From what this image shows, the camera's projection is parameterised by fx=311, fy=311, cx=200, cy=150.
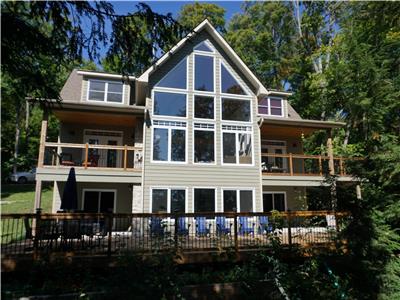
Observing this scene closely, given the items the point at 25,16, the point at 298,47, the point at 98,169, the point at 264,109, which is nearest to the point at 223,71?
the point at 264,109

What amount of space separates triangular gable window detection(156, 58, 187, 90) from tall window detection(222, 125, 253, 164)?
9.72ft

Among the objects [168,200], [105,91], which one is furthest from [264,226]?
[105,91]

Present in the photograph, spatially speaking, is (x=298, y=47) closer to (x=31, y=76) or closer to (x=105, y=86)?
(x=105, y=86)

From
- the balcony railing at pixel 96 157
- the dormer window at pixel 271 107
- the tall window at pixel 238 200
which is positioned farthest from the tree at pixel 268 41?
the tall window at pixel 238 200

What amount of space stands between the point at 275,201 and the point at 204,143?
5991mm

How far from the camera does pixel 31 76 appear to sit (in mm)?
4629

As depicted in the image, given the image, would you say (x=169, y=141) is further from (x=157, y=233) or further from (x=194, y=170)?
(x=157, y=233)

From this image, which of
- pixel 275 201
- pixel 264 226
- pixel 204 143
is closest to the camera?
pixel 264 226

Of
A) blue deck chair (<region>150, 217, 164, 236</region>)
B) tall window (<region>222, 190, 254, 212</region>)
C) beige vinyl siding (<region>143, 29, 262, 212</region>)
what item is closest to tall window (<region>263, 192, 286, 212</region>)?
beige vinyl siding (<region>143, 29, 262, 212</region>)

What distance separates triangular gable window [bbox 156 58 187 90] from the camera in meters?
14.9

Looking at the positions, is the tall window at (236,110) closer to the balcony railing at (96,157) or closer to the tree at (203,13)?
the balcony railing at (96,157)

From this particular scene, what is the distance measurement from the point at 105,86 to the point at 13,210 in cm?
890

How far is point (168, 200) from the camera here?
1381 centimetres

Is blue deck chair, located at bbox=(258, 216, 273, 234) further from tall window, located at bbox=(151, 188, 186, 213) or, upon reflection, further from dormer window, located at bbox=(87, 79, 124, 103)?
dormer window, located at bbox=(87, 79, 124, 103)
